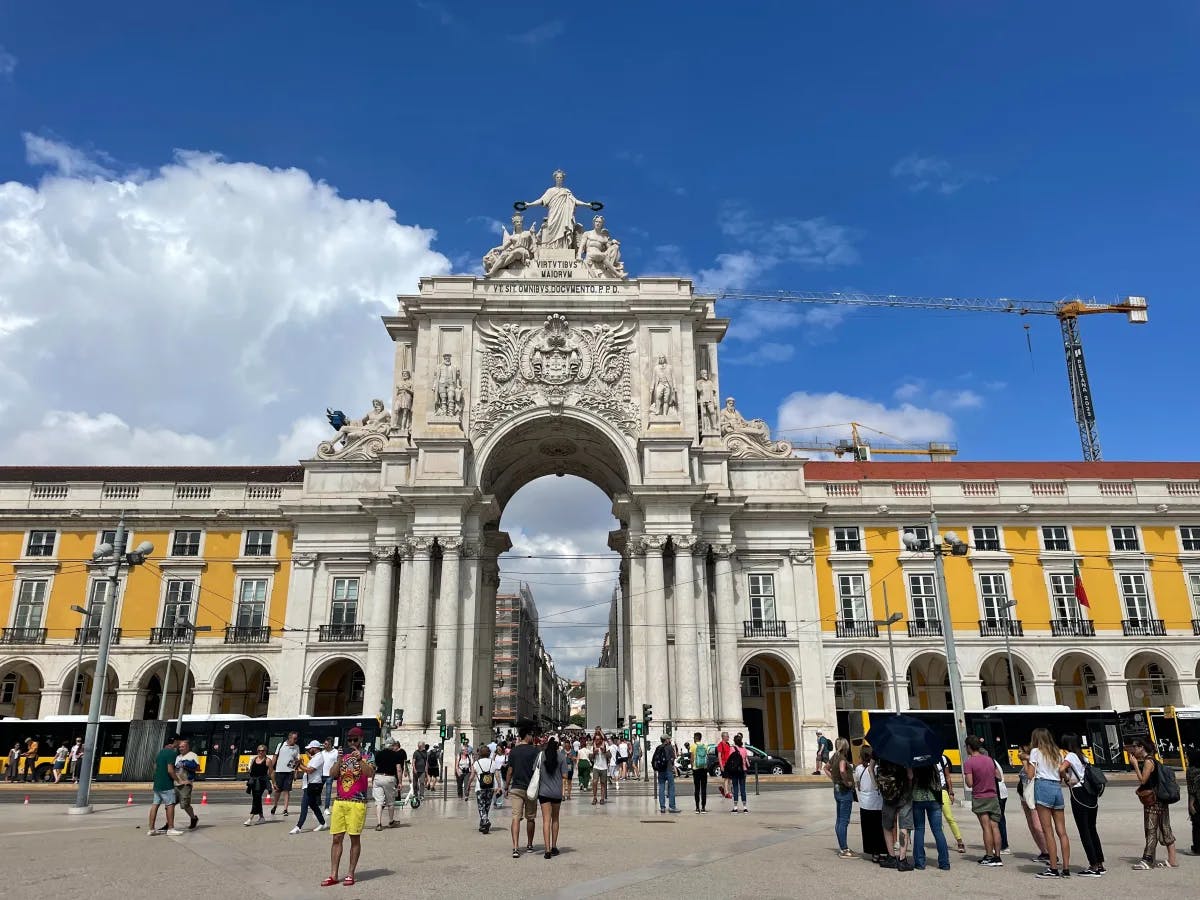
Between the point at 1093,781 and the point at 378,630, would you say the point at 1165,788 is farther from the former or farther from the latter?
the point at 378,630

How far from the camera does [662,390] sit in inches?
1810

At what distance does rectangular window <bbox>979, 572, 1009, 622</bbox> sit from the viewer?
4491cm

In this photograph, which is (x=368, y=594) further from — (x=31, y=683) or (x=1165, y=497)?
(x=1165, y=497)

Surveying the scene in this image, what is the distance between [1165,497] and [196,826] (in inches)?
1913

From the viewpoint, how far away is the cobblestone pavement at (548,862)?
429 inches

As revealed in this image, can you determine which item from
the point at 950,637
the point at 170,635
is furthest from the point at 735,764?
the point at 170,635

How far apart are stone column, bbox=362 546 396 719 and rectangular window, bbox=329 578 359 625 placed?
0.90 m

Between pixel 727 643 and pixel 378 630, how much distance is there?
17037mm

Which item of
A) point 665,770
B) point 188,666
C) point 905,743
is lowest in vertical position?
point 665,770

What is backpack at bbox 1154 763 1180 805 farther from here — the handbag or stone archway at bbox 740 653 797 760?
stone archway at bbox 740 653 797 760

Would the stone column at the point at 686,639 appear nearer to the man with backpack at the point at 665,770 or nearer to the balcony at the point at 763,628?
the balcony at the point at 763,628

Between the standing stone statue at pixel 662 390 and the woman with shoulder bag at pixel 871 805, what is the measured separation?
109 ft

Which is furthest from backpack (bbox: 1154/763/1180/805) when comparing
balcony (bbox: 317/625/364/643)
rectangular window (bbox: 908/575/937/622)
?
balcony (bbox: 317/625/364/643)

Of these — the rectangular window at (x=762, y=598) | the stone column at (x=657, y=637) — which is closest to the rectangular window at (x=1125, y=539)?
the rectangular window at (x=762, y=598)
